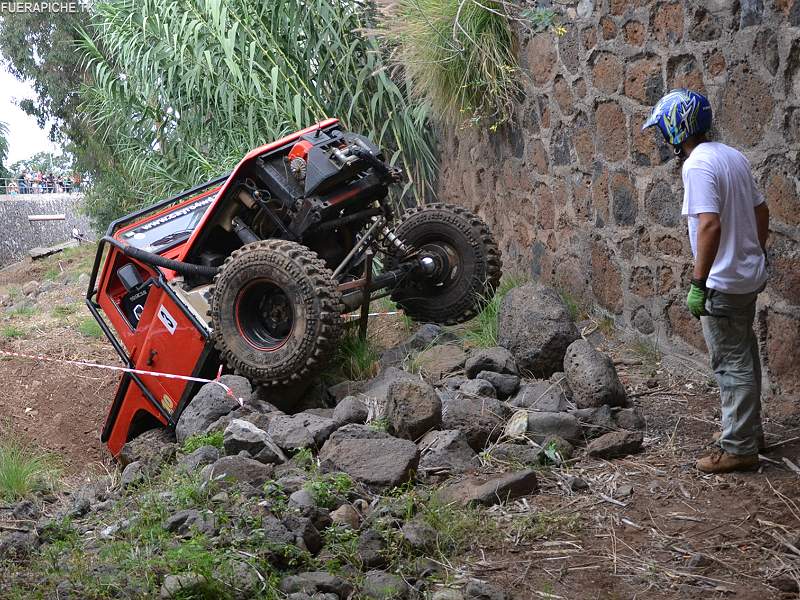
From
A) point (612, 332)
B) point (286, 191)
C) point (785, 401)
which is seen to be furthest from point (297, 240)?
point (785, 401)

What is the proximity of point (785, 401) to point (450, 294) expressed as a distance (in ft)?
8.92

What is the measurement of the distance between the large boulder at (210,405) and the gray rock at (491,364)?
1.29 m

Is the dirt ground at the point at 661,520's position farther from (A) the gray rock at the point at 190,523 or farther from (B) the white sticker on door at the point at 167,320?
(B) the white sticker on door at the point at 167,320

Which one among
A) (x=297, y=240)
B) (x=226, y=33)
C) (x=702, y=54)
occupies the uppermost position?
(x=226, y=33)

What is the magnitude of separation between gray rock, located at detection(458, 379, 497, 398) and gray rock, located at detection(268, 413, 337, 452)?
77 cm

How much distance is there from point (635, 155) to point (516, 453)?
2.27m

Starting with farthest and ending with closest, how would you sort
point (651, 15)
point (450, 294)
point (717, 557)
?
1. point (450, 294)
2. point (651, 15)
3. point (717, 557)

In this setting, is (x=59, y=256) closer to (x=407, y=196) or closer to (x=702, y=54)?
(x=407, y=196)

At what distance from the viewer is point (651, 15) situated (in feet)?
18.1

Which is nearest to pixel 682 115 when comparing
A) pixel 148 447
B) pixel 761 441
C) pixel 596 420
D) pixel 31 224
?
pixel 761 441

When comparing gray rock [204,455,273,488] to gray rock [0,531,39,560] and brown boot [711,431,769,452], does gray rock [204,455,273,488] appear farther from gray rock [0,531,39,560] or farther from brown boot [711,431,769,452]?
brown boot [711,431,769,452]

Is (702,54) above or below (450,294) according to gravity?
above

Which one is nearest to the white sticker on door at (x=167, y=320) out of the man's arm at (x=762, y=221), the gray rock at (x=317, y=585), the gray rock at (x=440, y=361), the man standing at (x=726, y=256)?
the gray rock at (x=440, y=361)

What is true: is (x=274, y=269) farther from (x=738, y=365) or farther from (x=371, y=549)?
(x=738, y=365)
